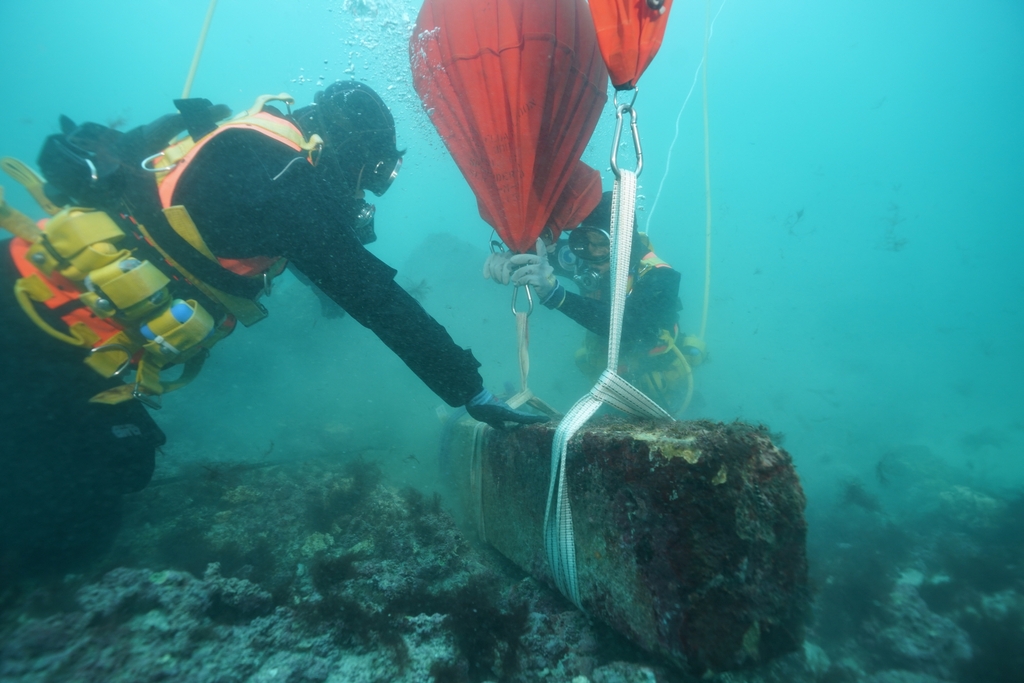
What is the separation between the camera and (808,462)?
45.6 feet

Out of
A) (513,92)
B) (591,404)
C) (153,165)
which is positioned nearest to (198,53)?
(153,165)

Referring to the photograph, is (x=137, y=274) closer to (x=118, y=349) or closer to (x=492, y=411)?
(x=118, y=349)

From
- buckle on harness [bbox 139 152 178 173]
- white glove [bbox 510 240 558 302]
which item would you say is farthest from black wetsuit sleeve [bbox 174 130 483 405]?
white glove [bbox 510 240 558 302]

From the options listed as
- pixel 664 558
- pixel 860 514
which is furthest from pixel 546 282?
pixel 860 514

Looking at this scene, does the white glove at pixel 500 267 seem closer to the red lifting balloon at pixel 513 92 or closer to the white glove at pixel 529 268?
the white glove at pixel 529 268

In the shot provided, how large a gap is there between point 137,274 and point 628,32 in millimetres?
2981

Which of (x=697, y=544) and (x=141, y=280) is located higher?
(x=141, y=280)

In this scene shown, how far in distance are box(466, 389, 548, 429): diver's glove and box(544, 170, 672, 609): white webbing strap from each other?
0.57 meters

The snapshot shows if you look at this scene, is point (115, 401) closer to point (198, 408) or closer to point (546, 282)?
point (546, 282)

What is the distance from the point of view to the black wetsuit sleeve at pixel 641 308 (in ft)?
16.2

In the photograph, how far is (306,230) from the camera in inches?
78.2

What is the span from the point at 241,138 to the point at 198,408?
26.3 ft

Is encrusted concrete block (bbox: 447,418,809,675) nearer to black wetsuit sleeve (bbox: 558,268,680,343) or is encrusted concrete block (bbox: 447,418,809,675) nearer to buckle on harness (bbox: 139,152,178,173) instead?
buckle on harness (bbox: 139,152,178,173)

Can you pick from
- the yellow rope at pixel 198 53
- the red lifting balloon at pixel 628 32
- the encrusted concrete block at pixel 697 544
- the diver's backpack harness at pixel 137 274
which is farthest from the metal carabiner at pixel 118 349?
the red lifting balloon at pixel 628 32
